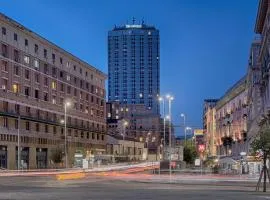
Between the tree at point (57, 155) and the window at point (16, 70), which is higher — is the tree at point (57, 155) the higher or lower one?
the lower one

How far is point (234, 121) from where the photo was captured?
132375 mm

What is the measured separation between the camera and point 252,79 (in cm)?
10394

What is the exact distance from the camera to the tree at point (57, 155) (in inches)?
5055

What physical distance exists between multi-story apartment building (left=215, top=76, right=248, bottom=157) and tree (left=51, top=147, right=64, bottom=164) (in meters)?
35.8

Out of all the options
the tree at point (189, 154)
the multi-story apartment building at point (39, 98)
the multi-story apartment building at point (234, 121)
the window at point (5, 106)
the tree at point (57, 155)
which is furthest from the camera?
the tree at point (57, 155)

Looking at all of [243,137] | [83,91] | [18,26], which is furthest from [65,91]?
[243,137]

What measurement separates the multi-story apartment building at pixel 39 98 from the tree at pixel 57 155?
4.03 feet

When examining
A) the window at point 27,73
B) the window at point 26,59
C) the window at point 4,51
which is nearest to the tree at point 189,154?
the window at point 27,73

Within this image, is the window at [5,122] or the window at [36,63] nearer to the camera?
the window at [5,122]

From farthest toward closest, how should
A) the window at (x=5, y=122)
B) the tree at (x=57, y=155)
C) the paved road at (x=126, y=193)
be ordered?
1. the tree at (x=57, y=155)
2. the window at (x=5, y=122)
3. the paved road at (x=126, y=193)

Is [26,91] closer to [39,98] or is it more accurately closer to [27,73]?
[27,73]

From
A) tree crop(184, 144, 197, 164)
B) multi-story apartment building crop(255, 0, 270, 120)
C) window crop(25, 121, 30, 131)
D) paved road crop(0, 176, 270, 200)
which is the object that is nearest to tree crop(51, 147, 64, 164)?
window crop(25, 121, 30, 131)

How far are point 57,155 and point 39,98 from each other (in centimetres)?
1299

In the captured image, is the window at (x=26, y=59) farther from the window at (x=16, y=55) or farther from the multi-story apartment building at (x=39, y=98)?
the window at (x=16, y=55)
